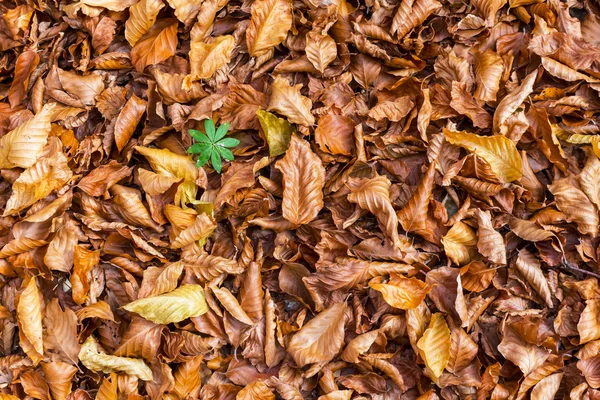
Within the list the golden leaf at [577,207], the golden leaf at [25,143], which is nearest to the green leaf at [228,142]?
the golden leaf at [25,143]

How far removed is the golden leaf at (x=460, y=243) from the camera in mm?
1868

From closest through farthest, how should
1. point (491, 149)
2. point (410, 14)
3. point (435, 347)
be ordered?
point (435, 347) → point (491, 149) → point (410, 14)

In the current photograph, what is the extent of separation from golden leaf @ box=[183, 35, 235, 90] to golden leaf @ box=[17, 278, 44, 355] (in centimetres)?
84

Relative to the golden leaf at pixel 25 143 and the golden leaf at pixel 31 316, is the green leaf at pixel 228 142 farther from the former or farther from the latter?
the golden leaf at pixel 31 316

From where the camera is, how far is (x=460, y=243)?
6.21 feet

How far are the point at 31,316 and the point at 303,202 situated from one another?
0.95 meters

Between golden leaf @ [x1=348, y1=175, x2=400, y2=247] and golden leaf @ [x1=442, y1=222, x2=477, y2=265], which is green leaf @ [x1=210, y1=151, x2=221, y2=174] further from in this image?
golden leaf @ [x1=442, y1=222, x2=477, y2=265]

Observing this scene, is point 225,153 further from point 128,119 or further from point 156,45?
point 156,45

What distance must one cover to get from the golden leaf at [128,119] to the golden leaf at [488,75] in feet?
3.83

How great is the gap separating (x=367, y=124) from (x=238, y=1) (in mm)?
652

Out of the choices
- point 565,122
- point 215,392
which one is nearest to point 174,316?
point 215,392

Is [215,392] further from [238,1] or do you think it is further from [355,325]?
[238,1]

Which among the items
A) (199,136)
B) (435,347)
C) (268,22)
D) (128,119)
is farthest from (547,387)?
(128,119)

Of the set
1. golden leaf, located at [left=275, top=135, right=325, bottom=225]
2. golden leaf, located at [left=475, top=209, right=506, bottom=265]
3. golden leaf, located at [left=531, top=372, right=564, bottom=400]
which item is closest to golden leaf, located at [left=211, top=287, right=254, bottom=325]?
golden leaf, located at [left=275, top=135, right=325, bottom=225]
